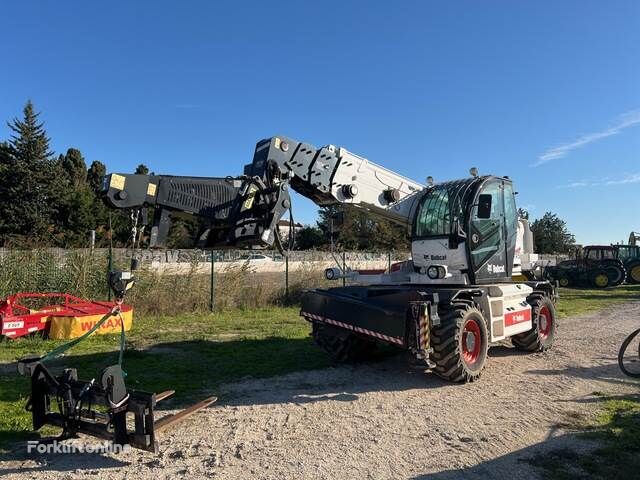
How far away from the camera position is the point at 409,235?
905 cm

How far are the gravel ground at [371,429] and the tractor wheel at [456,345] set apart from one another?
20 centimetres

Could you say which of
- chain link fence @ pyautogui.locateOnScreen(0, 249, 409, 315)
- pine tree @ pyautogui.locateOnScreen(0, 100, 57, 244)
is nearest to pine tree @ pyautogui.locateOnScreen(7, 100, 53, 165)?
pine tree @ pyautogui.locateOnScreen(0, 100, 57, 244)

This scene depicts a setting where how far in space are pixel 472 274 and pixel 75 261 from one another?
10230 millimetres

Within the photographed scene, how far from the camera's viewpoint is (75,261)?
44.8 ft

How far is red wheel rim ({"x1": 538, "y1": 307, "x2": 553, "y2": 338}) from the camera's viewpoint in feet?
33.5

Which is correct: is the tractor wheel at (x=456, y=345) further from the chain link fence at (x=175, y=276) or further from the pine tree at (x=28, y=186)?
the pine tree at (x=28, y=186)

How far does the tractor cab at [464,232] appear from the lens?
830 cm

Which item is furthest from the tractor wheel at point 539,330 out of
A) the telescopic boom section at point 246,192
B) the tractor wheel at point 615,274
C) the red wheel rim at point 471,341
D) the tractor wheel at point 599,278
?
the tractor wheel at point 615,274

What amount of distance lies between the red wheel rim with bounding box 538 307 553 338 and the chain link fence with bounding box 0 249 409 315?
13.2 feet

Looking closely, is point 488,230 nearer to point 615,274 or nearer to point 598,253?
point 615,274

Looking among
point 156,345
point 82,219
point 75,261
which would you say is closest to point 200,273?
point 75,261

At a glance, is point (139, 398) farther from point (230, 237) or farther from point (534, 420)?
point (534, 420)

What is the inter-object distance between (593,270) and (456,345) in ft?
88.2

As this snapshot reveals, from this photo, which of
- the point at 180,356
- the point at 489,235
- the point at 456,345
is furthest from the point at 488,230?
the point at 180,356
